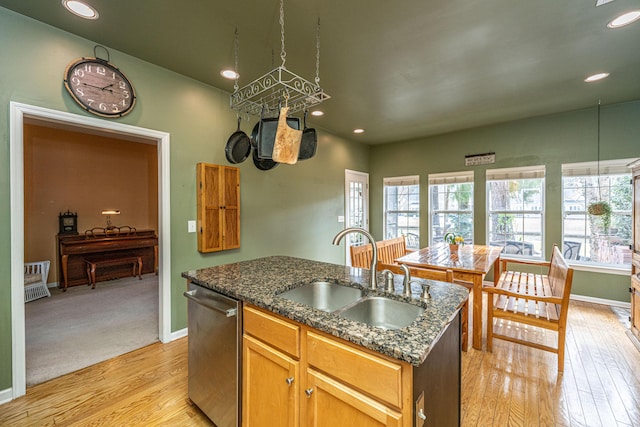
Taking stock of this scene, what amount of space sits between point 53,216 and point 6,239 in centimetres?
370

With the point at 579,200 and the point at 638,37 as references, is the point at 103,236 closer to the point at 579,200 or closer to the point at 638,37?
the point at 638,37

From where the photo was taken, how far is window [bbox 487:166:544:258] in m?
4.12

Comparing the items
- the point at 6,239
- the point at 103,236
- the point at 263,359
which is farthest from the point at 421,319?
the point at 103,236

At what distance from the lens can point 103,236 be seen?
4.93 meters

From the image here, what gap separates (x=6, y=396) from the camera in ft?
6.10

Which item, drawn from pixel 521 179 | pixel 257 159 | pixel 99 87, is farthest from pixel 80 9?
pixel 521 179

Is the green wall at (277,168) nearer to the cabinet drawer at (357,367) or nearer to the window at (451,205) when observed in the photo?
the window at (451,205)


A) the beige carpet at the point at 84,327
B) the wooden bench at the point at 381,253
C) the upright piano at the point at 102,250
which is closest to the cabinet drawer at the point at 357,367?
the wooden bench at the point at 381,253

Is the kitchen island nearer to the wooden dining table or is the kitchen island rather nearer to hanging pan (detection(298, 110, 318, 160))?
hanging pan (detection(298, 110, 318, 160))

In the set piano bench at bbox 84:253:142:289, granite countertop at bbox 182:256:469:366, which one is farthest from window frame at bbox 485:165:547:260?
piano bench at bbox 84:253:142:289

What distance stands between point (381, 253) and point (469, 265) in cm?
106

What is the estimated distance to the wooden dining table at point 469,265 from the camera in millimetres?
2557

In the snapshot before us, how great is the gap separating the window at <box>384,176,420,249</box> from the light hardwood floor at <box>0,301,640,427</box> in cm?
290

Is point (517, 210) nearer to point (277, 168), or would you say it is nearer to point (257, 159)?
point (277, 168)
